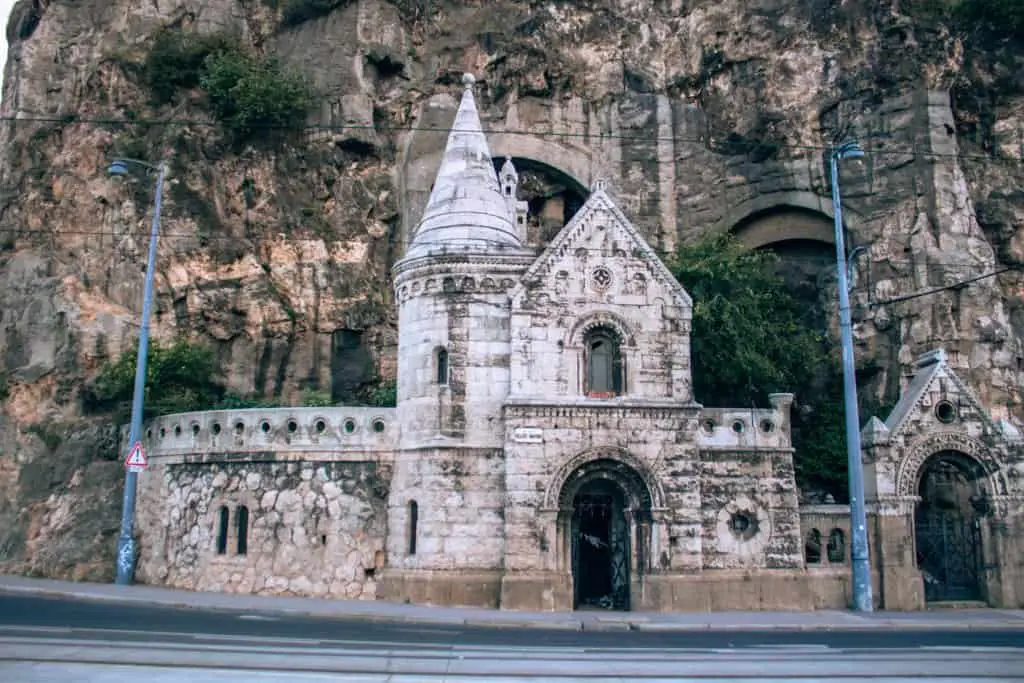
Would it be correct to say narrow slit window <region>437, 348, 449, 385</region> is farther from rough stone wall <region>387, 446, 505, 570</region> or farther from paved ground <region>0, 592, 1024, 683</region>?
paved ground <region>0, 592, 1024, 683</region>

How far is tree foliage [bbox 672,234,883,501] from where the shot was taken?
29281mm

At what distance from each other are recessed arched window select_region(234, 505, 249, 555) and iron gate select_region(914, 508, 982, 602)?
16768 mm

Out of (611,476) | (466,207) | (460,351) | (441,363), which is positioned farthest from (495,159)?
(611,476)

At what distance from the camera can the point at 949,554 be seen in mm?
23703

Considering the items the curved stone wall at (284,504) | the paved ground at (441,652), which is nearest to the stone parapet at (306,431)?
the curved stone wall at (284,504)

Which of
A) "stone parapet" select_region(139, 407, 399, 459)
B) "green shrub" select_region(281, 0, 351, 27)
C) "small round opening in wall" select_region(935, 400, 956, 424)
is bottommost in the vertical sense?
"stone parapet" select_region(139, 407, 399, 459)

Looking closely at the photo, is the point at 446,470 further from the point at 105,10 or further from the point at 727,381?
the point at 105,10

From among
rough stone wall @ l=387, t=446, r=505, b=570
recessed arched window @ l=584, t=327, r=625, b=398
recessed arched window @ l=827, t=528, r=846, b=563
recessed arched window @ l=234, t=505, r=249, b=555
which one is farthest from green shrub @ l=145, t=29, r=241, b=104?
recessed arched window @ l=827, t=528, r=846, b=563

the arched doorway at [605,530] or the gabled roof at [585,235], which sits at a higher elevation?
the gabled roof at [585,235]

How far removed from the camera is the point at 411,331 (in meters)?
23.2

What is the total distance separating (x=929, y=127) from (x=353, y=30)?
75.7 feet

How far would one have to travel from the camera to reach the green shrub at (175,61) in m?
35.8

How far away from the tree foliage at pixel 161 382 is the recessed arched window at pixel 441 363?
986 cm

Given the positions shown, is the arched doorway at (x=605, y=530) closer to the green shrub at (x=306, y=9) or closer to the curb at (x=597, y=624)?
the curb at (x=597, y=624)
